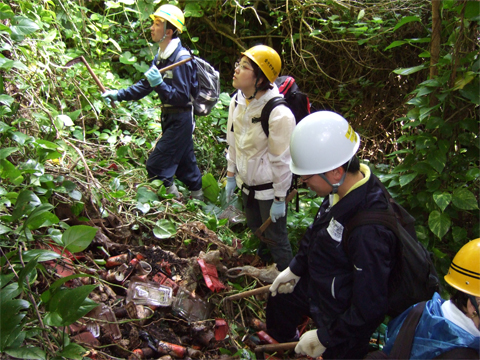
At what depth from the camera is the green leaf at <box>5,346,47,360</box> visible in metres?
1.73

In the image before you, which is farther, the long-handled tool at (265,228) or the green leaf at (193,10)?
the green leaf at (193,10)

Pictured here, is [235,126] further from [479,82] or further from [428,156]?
[479,82]

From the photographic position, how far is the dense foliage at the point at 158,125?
2.25 meters

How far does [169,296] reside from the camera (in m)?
2.78

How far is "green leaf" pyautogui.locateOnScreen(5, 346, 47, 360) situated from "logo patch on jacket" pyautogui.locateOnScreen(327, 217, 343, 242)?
1.43 metres

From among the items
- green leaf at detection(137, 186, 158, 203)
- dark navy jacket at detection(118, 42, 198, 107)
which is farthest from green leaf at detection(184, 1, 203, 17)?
green leaf at detection(137, 186, 158, 203)

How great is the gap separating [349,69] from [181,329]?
4.62 m

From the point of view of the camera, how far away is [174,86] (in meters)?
3.99

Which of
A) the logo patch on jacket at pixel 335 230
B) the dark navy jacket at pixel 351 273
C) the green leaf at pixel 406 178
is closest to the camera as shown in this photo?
the dark navy jacket at pixel 351 273

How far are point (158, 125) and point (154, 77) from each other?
142 centimetres

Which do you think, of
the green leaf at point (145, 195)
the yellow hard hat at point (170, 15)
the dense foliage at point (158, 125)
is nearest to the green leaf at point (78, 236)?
the dense foliage at point (158, 125)

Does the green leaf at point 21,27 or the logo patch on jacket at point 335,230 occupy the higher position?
the green leaf at point 21,27

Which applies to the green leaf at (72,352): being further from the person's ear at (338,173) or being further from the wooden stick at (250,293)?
the person's ear at (338,173)

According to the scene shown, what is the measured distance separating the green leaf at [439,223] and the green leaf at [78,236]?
2.43 m
